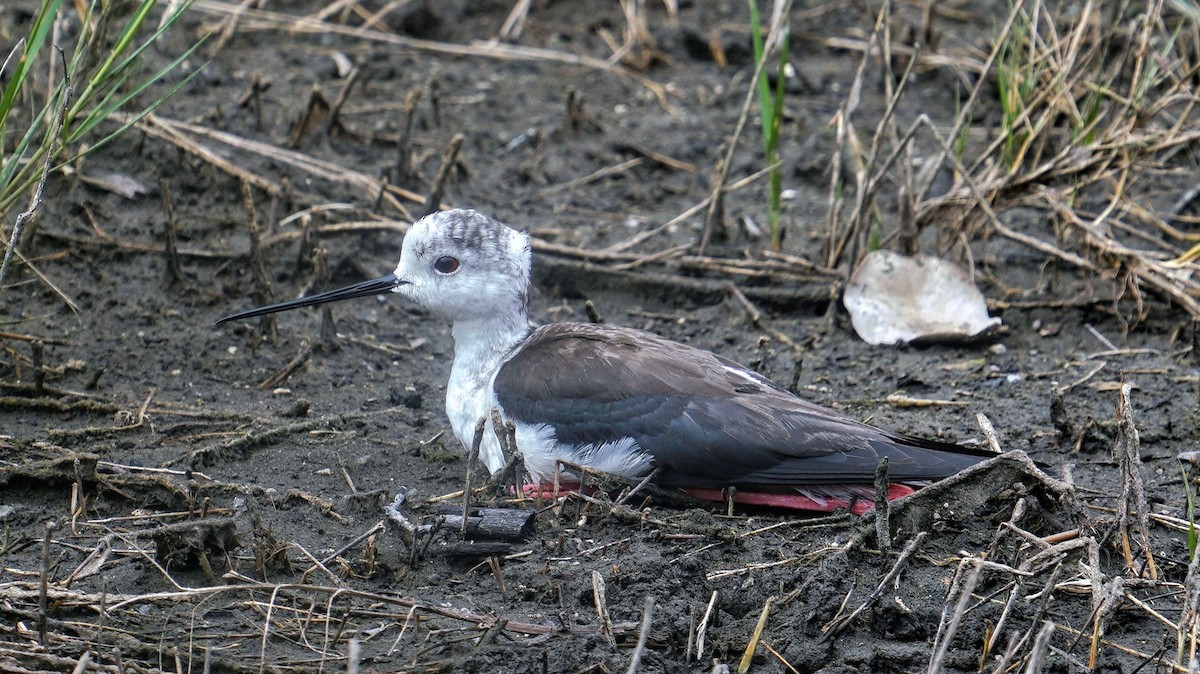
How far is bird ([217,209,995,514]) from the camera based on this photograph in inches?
169

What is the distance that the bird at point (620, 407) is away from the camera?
429cm

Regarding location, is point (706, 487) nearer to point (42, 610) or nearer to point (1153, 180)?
point (42, 610)

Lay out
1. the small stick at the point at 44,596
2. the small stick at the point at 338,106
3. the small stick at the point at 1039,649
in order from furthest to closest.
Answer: the small stick at the point at 338,106 < the small stick at the point at 44,596 < the small stick at the point at 1039,649

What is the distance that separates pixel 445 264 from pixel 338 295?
1.30 feet

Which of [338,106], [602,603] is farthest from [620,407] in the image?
[338,106]

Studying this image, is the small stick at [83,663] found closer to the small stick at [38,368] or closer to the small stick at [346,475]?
the small stick at [346,475]

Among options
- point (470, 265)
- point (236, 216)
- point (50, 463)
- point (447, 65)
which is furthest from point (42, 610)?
point (447, 65)

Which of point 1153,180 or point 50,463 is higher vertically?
point 1153,180

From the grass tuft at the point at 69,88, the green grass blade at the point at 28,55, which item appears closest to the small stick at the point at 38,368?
the grass tuft at the point at 69,88

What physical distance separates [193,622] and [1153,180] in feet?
17.0

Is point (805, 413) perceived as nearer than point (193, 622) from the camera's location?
No

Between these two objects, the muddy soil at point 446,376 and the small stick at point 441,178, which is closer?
the muddy soil at point 446,376

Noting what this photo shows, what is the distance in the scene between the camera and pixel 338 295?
495 centimetres

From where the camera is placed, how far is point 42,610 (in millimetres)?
3145
